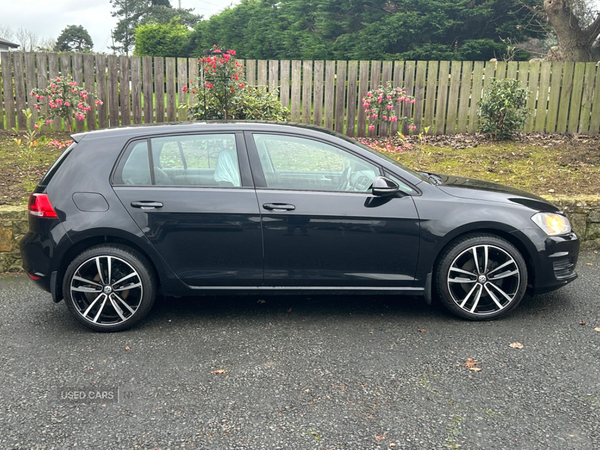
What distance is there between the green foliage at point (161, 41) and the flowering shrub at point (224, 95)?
728 inches

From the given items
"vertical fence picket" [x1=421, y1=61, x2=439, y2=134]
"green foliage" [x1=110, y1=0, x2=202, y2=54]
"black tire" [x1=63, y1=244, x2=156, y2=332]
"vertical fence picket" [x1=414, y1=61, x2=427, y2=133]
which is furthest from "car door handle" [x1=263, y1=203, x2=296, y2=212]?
"green foliage" [x1=110, y1=0, x2=202, y2=54]

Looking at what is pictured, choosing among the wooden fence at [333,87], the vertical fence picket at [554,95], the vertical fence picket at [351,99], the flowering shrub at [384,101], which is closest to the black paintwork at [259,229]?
the flowering shrub at [384,101]

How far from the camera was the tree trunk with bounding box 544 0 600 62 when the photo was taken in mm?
12953

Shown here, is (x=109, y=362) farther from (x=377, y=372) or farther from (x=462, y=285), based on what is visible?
(x=462, y=285)

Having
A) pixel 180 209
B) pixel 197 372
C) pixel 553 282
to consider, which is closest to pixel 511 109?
pixel 553 282

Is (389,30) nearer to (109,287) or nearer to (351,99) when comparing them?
(351,99)

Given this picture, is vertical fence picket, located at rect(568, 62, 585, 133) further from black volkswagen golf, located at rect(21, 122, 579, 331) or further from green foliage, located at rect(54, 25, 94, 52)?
green foliage, located at rect(54, 25, 94, 52)

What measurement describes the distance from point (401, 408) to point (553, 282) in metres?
2.00

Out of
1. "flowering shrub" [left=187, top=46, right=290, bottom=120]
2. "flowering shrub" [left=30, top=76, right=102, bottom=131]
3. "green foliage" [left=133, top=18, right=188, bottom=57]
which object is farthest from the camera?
"green foliage" [left=133, top=18, right=188, bottom=57]

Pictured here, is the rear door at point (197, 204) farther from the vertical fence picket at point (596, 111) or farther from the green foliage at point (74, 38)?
the green foliage at point (74, 38)

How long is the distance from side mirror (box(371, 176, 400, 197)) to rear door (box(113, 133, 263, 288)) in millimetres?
923

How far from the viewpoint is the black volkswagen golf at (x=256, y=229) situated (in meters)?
4.11

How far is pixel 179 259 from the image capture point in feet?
13.7

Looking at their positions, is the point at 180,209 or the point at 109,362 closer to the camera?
the point at 109,362
